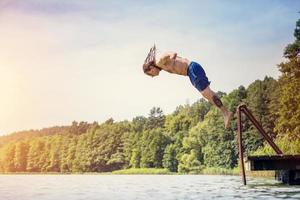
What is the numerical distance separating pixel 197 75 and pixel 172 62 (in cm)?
33

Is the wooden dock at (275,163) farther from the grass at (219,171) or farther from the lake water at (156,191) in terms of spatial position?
the grass at (219,171)

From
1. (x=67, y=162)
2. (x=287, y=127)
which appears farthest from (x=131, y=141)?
(x=287, y=127)

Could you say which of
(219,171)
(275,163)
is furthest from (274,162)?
(219,171)

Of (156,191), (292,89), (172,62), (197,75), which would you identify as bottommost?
(156,191)

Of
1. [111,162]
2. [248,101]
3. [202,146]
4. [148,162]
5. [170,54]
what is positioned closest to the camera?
[170,54]

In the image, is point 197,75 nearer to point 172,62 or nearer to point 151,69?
point 172,62

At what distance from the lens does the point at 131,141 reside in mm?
94375

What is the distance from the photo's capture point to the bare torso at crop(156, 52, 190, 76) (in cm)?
643

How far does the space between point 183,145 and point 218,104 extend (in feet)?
237

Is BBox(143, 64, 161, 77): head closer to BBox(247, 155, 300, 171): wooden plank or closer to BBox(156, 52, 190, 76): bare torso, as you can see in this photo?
BBox(156, 52, 190, 76): bare torso

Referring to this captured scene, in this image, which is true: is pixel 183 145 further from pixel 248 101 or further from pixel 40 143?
pixel 40 143

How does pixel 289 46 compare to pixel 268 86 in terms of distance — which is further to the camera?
pixel 268 86

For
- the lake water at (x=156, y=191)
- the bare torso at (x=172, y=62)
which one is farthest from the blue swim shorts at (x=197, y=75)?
the lake water at (x=156, y=191)

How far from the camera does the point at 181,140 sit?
3214 inches
